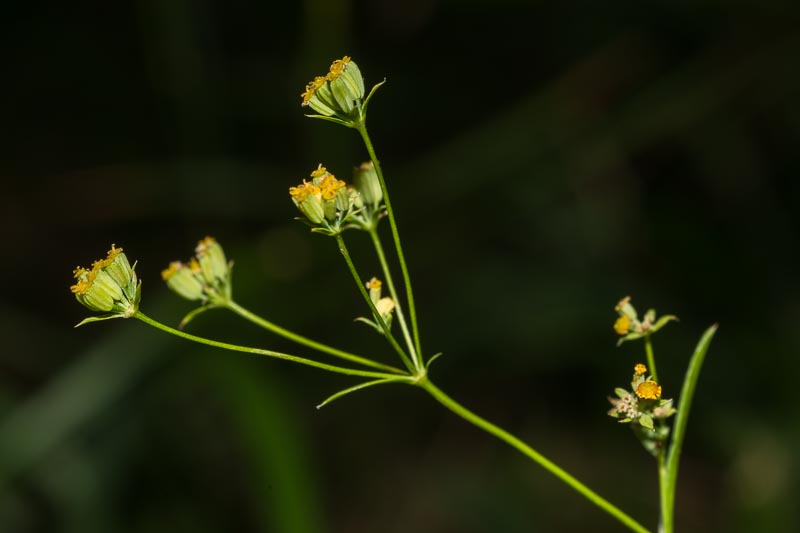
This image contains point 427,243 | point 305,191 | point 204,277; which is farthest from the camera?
point 427,243

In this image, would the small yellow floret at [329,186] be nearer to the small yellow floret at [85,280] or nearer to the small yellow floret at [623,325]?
the small yellow floret at [85,280]

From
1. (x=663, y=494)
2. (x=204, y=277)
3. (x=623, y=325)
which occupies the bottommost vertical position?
(x=663, y=494)

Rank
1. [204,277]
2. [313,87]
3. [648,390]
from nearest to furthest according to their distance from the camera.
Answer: [648,390], [313,87], [204,277]

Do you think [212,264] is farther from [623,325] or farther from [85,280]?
[623,325]

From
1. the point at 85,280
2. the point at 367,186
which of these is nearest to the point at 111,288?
the point at 85,280

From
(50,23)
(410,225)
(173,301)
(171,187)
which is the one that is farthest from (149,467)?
(50,23)

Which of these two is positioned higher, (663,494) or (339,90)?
(339,90)

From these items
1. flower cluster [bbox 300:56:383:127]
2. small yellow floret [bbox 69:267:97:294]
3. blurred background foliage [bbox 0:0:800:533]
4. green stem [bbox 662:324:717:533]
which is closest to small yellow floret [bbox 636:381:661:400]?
green stem [bbox 662:324:717:533]
